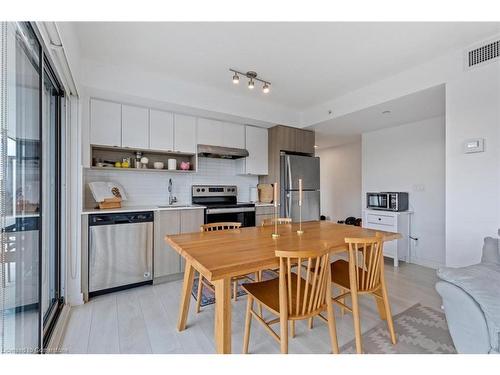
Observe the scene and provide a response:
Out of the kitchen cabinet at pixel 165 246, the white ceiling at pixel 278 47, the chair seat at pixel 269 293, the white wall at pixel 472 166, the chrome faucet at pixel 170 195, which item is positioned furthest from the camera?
the chrome faucet at pixel 170 195

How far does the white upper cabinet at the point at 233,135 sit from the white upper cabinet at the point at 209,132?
0.24ft

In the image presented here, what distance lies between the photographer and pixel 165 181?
355cm

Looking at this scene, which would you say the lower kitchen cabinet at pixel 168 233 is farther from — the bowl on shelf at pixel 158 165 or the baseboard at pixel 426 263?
the baseboard at pixel 426 263

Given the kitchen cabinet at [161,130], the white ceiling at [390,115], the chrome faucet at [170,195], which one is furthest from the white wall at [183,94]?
the chrome faucet at [170,195]

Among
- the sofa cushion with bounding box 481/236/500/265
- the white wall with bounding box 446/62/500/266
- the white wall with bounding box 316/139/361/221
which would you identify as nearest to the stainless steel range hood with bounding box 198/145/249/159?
the white wall with bounding box 446/62/500/266

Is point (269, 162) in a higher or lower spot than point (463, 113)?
lower

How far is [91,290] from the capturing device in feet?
8.22

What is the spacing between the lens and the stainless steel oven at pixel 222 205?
11.1 ft

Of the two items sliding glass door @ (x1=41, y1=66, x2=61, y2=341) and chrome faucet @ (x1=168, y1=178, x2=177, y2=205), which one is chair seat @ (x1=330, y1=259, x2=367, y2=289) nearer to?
sliding glass door @ (x1=41, y1=66, x2=61, y2=341)
